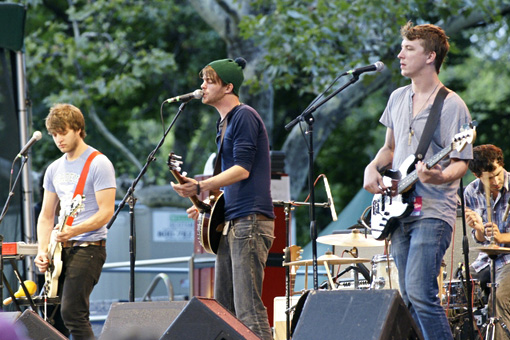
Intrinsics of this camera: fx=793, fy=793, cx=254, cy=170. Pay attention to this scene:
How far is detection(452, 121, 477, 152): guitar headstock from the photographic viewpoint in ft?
12.6

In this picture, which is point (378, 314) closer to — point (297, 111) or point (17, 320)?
point (17, 320)

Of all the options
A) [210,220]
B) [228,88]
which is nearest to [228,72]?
[228,88]

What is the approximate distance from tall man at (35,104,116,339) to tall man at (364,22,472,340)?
76.4 inches

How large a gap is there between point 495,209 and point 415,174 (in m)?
2.52

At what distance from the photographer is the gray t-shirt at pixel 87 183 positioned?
529 cm

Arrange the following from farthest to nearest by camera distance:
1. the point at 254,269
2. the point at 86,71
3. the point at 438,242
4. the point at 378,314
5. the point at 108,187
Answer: the point at 86,71 < the point at 108,187 < the point at 254,269 < the point at 438,242 < the point at 378,314

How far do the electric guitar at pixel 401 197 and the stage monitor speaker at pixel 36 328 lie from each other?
1.75 m

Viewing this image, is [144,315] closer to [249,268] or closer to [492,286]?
[249,268]

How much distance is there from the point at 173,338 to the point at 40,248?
6.75 feet

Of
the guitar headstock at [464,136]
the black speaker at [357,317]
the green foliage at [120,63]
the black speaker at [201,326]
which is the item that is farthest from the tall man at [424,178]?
the green foliage at [120,63]

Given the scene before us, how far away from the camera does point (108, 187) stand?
5336 millimetres

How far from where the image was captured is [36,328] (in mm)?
4062

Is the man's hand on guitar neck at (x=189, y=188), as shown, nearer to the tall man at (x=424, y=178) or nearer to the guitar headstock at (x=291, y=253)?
the tall man at (x=424, y=178)

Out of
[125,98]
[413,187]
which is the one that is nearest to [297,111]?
[125,98]
